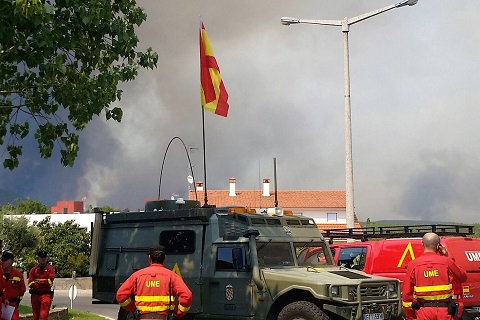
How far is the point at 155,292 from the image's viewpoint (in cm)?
790

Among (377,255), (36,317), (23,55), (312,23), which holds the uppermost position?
(312,23)

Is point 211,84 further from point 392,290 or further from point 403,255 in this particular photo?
point 392,290

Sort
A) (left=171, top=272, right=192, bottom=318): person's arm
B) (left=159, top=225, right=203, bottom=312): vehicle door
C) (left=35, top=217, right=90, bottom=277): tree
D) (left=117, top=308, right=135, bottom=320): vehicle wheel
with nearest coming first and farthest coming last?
(left=171, top=272, right=192, bottom=318): person's arm, (left=159, top=225, right=203, bottom=312): vehicle door, (left=117, top=308, right=135, bottom=320): vehicle wheel, (left=35, top=217, right=90, bottom=277): tree

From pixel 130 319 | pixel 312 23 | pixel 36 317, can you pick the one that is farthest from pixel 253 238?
pixel 312 23

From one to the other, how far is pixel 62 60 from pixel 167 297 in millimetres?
5063

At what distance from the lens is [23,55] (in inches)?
468

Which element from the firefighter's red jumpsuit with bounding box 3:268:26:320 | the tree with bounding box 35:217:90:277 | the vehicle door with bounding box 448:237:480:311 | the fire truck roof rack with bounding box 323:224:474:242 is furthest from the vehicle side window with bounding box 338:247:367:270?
the tree with bounding box 35:217:90:277

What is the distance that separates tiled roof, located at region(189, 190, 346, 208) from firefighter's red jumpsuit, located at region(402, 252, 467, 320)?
2782 inches

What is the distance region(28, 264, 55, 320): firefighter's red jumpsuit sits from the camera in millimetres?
14773

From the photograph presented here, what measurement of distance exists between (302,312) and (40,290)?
650 cm

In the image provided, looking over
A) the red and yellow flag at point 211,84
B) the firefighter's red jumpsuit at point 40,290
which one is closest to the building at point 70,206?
the red and yellow flag at point 211,84

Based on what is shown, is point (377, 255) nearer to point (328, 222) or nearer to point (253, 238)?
point (253, 238)

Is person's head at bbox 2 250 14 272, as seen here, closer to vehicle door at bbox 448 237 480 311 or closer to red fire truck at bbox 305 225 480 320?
red fire truck at bbox 305 225 480 320

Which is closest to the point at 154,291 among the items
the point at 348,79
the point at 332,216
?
the point at 348,79
